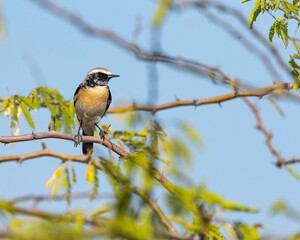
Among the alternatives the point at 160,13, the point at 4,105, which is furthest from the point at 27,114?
the point at 160,13

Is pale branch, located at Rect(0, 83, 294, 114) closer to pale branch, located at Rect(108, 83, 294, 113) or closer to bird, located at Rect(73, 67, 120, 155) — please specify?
pale branch, located at Rect(108, 83, 294, 113)

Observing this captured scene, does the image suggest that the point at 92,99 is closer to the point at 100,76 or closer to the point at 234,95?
the point at 100,76

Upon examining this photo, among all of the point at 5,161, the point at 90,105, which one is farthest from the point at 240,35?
the point at 90,105

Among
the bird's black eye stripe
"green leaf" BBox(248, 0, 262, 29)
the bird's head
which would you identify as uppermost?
"green leaf" BBox(248, 0, 262, 29)

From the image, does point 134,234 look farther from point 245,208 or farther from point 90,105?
point 90,105

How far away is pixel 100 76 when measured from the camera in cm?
956

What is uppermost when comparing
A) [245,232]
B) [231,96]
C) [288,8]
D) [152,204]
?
[288,8]

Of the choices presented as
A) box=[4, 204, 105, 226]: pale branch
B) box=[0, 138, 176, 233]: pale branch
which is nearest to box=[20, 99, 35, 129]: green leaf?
box=[0, 138, 176, 233]: pale branch

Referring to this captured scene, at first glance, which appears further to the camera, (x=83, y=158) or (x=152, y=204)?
(x=83, y=158)

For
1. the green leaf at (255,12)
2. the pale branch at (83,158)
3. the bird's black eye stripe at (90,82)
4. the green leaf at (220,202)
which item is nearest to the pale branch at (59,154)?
the pale branch at (83,158)

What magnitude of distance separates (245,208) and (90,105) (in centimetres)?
686

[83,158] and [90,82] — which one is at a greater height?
[90,82]

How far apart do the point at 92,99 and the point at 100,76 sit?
64 cm

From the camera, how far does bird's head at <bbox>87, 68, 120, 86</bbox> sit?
31.1ft
